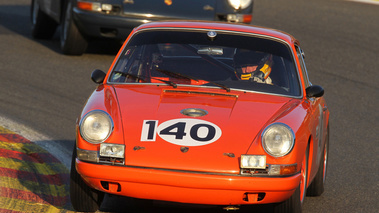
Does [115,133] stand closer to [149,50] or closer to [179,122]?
[179,122]

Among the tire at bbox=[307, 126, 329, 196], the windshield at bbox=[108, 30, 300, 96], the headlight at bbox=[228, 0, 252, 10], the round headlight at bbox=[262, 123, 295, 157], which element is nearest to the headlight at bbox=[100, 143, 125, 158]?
the round headlight at bbox=[262, 123, 295, 157]

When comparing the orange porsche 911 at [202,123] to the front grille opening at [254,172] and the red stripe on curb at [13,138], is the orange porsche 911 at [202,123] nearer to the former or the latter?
the front grille opening at [254,172]

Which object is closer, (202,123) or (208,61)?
(202,123)

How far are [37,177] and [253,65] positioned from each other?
1902 millimetres

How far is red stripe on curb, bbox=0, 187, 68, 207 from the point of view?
584 cm

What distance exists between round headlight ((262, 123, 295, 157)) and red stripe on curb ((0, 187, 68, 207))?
1572mm

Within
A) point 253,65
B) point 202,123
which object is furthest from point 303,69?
point 202,123

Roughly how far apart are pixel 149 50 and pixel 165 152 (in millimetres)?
1585

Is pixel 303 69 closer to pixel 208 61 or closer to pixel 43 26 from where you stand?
pixel 208 61

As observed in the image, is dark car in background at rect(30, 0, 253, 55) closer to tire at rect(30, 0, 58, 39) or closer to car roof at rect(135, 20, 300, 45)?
tire at rect(30, 0, 58, 39)

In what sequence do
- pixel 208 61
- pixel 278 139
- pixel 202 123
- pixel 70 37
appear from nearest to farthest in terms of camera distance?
pixel 278 139 < pixel 202 123 < pixel 208 61 < pixel 70 37

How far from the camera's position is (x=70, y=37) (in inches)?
488

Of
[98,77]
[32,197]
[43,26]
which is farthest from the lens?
[43,26]

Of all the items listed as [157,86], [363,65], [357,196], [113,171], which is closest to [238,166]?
[113,171]
